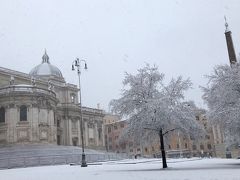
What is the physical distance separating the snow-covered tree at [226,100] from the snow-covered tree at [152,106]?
2.23m

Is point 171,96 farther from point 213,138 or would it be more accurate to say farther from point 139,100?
point 213,138

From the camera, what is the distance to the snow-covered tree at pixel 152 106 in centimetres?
2873

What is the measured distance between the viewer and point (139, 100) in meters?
31.0

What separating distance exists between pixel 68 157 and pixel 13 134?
40.6 ft

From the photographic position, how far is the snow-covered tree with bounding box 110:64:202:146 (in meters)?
28.7

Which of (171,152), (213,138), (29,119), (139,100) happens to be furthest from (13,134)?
(213,138)

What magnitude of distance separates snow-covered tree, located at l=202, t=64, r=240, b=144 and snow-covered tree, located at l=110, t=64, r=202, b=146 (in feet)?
7.32

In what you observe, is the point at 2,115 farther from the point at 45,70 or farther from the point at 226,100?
the point at 226,100

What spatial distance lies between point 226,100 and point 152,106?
557 centimetres

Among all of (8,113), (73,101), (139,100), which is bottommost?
(139,100)

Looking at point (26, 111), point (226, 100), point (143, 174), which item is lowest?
point (143, 174)

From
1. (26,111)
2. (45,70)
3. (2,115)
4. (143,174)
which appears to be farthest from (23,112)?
(143,174)

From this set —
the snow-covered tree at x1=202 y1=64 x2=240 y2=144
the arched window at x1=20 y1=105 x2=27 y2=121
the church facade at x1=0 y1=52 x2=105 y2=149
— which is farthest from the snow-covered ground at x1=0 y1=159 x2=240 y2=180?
the arched window at x1=20 y1=105 x2=27 y2=121

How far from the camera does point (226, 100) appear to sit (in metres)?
27.1
